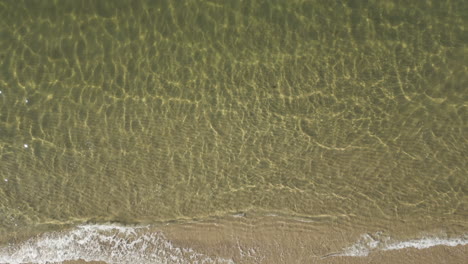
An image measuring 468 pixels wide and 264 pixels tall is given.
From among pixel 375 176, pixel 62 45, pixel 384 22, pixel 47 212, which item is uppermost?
pixel 384 22

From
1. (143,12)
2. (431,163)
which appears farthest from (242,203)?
(143,12)

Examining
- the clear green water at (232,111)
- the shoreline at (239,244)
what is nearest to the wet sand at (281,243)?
the shoreline at (239,244)

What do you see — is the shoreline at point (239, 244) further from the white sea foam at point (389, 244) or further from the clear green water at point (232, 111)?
the clear green water at point (232, 111)

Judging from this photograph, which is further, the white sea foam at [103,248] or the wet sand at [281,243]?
the white sea foam at [103,248]

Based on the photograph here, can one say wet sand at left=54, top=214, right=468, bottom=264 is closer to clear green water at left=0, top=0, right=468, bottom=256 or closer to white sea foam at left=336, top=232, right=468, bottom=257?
white sea foam at left=336, top=232, right=468, bottom=257

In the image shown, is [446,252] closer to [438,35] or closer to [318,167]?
[318,167]

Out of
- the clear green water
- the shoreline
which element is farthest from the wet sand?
the clear green water
